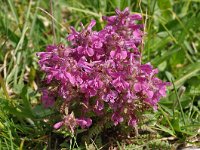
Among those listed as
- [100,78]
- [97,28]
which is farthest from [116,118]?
[97,28]

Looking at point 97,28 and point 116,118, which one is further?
point 97,28

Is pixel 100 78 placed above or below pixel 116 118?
above

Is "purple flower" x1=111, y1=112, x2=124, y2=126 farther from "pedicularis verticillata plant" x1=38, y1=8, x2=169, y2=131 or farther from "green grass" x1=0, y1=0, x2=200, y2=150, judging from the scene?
"green grass" x1=0, y1=0, x2=200, y2=150

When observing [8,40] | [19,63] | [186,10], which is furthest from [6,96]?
[186,10]

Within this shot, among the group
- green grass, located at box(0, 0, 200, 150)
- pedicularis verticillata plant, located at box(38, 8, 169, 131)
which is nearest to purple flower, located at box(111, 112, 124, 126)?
pedicularis verticillata plant, located at box(38, 8, 169, 131)

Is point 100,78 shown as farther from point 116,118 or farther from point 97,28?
point 97,28

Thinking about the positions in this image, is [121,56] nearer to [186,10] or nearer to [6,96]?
[6,96]

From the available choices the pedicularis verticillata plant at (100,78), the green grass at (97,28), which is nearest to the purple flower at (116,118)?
Result: the pedicularis verticillata plant at (100,78)
